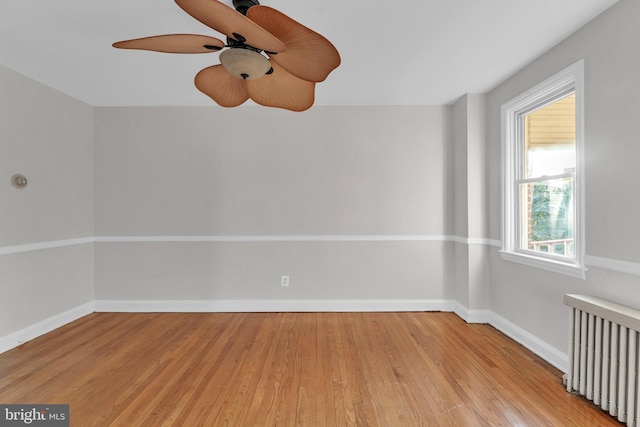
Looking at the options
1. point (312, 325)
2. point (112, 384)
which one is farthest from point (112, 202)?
point (312, 325)

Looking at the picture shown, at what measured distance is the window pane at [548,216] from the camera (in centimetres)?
236

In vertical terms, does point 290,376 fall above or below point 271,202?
below

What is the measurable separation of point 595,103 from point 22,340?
16.2ft

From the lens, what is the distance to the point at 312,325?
10.5ft

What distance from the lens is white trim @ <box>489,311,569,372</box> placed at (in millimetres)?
2283

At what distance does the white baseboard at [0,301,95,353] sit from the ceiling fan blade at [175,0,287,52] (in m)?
3.25

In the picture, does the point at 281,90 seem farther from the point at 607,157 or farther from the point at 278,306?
the point at 278,306

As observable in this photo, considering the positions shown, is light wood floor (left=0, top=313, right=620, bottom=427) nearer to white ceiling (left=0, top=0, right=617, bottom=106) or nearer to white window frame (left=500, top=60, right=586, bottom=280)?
white window frame (left=500, top=60, right=586, bottom=280)

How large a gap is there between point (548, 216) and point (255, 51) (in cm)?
262

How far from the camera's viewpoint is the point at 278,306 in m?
3.62

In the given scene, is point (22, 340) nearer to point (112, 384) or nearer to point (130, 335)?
point (130, 335)

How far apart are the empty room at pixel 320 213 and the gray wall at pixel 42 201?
0.07 feet

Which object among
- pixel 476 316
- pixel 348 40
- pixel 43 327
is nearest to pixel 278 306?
pixel 476 316

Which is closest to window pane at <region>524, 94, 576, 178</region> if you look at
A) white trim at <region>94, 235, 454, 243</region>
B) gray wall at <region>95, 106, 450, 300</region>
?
gray wall at <region>95, 106, 450, 300</region>
